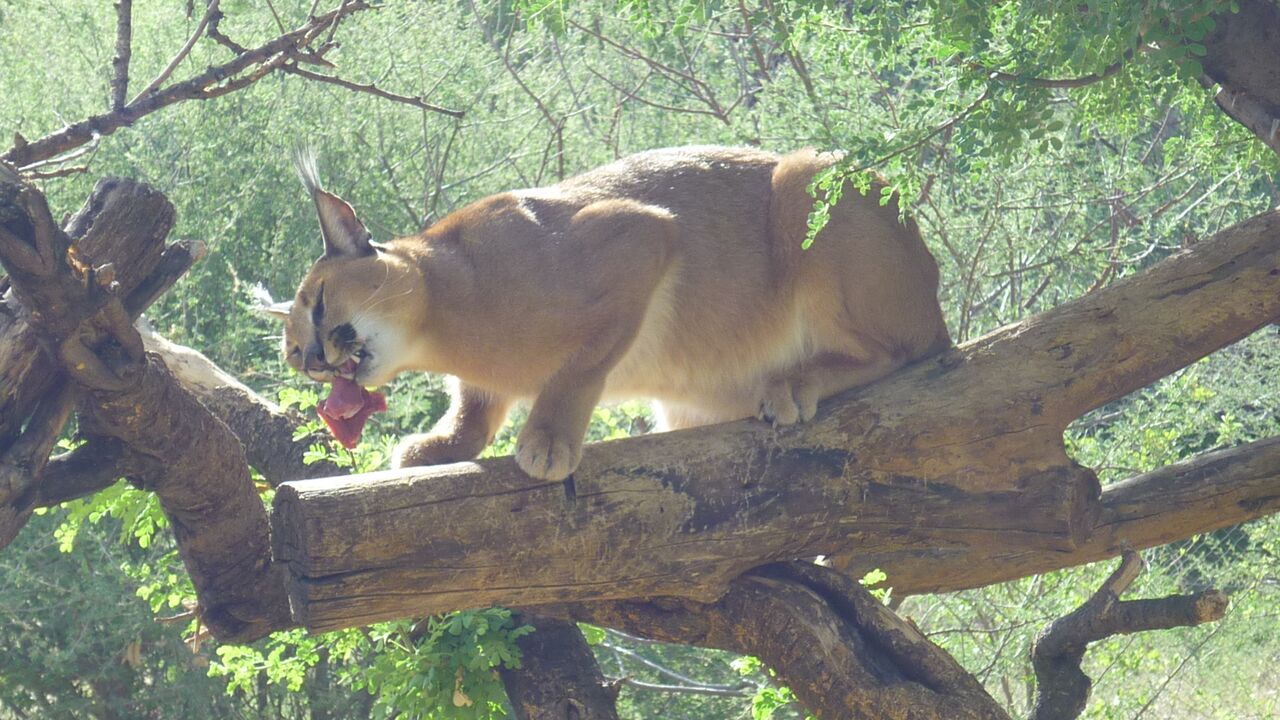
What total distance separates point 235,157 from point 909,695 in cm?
599

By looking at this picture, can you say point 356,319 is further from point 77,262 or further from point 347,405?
point 77,262

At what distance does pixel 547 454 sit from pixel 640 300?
67 centimetres

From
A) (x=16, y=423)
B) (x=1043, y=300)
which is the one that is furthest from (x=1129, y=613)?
(x=1043, y=300)

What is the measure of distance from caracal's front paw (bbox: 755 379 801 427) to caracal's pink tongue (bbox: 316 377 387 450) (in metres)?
1.12

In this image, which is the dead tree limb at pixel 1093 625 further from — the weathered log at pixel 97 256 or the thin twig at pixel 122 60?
the thin twig at pixel 122 60

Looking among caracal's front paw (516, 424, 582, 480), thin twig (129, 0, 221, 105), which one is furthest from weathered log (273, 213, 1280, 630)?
thin twig (129, 0, 221, 105)

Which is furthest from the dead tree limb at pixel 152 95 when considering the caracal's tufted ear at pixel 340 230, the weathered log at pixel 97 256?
the caracal's tufted ear at pixel 340 230

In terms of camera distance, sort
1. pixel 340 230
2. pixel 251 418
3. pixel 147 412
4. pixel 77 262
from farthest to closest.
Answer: pixel 251 418 < pixel 340 230 < pixel 147 412 < pixel 77 262

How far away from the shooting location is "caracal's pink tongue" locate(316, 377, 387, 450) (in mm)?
3713

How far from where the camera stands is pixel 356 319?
368 centimetres

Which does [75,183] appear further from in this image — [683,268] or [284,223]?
[683,268]

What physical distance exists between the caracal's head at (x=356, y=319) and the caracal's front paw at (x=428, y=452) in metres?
0.37

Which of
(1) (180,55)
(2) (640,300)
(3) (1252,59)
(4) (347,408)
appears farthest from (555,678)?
(3) (1252,59)

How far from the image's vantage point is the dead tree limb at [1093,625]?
10.9ft
